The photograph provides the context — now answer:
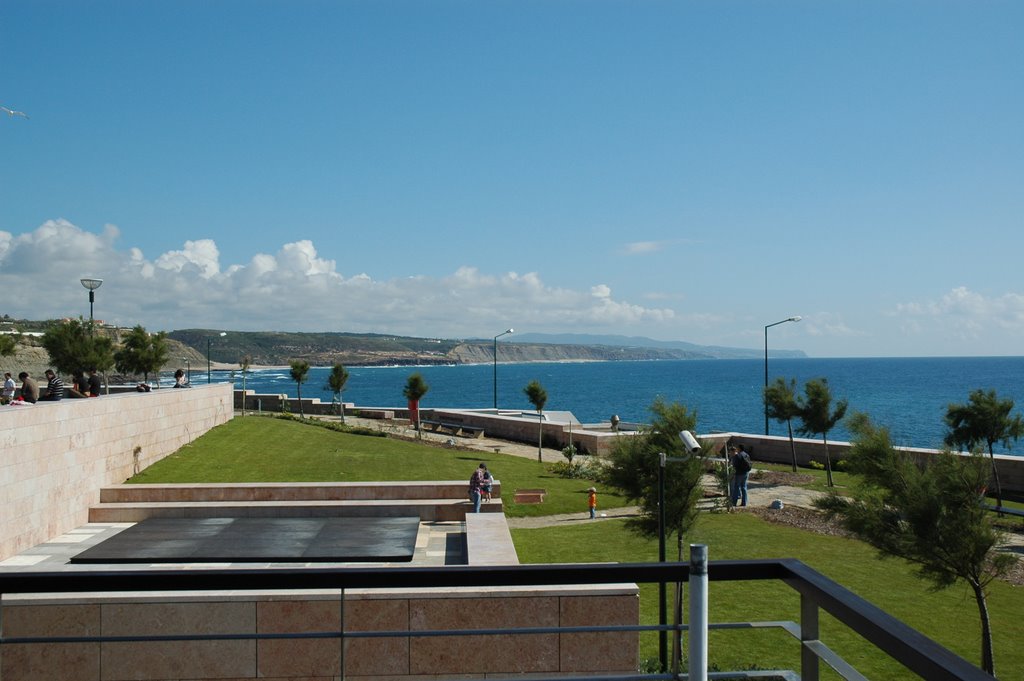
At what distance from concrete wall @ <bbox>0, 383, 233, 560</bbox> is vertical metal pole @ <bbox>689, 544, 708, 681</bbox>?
52.0ft

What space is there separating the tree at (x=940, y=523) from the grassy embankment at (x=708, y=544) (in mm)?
1175

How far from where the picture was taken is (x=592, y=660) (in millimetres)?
10609

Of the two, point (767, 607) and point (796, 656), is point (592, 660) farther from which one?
point (767, 607)

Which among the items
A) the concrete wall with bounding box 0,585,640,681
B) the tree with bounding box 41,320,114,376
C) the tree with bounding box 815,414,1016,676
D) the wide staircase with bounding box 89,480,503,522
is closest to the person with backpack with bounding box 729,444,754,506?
the wide staircase with bounding box 89,480,503,522

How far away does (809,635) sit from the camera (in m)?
2.77

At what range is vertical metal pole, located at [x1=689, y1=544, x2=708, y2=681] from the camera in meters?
2.57

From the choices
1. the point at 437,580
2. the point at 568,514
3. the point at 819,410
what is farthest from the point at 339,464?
the point at 437,580

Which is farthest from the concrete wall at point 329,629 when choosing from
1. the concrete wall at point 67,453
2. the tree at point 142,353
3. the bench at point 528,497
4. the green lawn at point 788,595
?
the tree at point 142,353

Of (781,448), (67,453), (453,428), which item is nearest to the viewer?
(67,453)

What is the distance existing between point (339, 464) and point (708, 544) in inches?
457

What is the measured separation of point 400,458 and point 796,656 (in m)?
16.6

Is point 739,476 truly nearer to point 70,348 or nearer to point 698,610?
point 698,610

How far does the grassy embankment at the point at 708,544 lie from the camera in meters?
12.7

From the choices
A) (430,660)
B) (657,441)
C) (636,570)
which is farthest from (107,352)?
(636,570)
